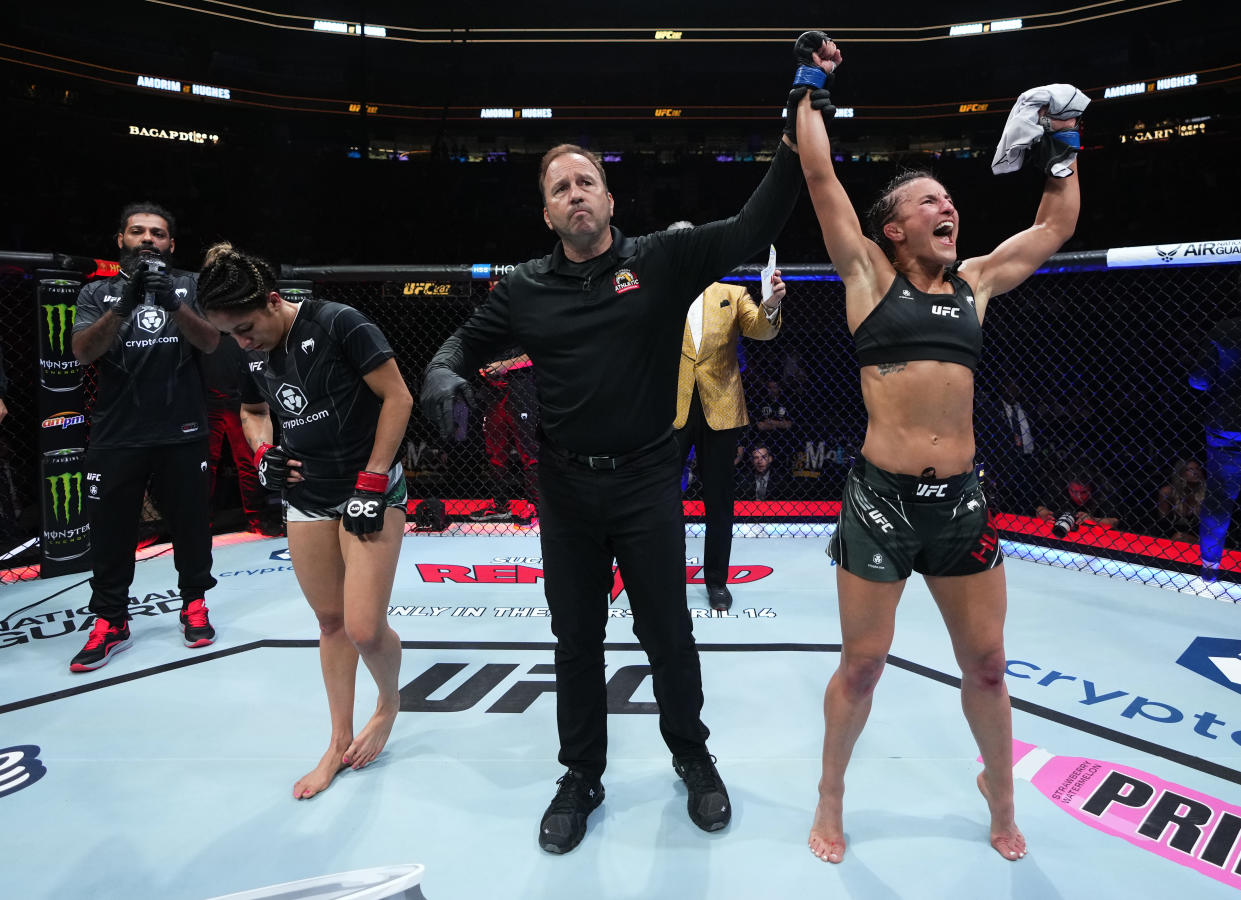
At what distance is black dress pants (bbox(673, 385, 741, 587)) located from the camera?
3496 millimetres

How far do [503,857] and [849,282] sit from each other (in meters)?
1.64

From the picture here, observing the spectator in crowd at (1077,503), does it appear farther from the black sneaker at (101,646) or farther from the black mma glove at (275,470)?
the black sneaker at (101,646)

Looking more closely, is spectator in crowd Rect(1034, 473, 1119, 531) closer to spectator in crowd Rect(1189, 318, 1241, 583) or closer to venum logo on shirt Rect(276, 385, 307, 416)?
spectator in crowd Rect(1189, 318, 1241, 583)

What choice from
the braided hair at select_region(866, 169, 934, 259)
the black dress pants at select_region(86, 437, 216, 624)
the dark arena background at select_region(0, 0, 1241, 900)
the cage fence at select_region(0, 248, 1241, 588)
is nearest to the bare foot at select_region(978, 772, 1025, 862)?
the dark arena background at select_region(0, 0, 1241, 900)

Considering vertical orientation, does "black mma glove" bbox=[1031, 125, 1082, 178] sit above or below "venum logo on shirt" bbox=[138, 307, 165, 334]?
above

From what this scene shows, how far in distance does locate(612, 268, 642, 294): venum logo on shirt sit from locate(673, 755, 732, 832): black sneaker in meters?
1.27

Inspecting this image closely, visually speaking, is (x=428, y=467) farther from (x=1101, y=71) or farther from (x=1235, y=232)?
(x=1101, y=71)

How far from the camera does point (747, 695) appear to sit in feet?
8.56

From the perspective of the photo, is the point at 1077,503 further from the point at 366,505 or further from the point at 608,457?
the point at 366,505

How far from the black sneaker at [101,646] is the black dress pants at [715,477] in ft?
8.40

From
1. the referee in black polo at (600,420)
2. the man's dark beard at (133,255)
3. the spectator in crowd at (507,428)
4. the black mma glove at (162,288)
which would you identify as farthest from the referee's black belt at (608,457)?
the spectator in crowd at (507,428)

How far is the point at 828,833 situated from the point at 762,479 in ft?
13.0

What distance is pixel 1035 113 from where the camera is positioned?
174 centimetres

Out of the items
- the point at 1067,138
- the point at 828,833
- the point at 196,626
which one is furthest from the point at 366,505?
the point at 1067,138
